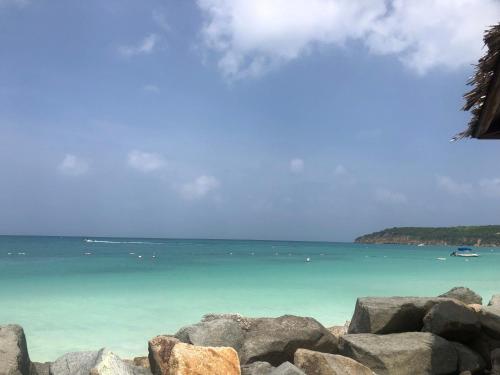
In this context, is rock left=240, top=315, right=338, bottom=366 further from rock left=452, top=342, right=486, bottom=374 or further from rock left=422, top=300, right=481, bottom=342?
rock left=452, top=342, right=486, bottom=374

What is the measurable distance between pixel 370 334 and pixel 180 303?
7.99 metres

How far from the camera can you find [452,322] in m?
5.39

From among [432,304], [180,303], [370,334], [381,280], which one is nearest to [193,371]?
[370,334]

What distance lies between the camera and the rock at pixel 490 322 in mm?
5551

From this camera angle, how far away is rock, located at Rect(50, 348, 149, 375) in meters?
3.99

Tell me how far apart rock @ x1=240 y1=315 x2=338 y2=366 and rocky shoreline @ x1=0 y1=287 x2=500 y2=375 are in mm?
11

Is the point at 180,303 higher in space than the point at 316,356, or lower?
lower

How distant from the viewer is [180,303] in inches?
494

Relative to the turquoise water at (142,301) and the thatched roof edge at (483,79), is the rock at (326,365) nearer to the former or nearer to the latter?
the thatched roof edge at (483,79)

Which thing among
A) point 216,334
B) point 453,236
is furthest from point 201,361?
point 453,236

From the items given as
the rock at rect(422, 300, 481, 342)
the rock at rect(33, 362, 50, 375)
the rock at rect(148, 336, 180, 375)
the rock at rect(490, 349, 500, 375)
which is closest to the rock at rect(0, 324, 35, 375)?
the rock at rect(33, 362, 50, 375)

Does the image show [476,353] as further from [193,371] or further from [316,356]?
[193,371]

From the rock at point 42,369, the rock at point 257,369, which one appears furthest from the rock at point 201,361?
the rock at point 42,369

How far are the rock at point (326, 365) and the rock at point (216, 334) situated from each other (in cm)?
127
